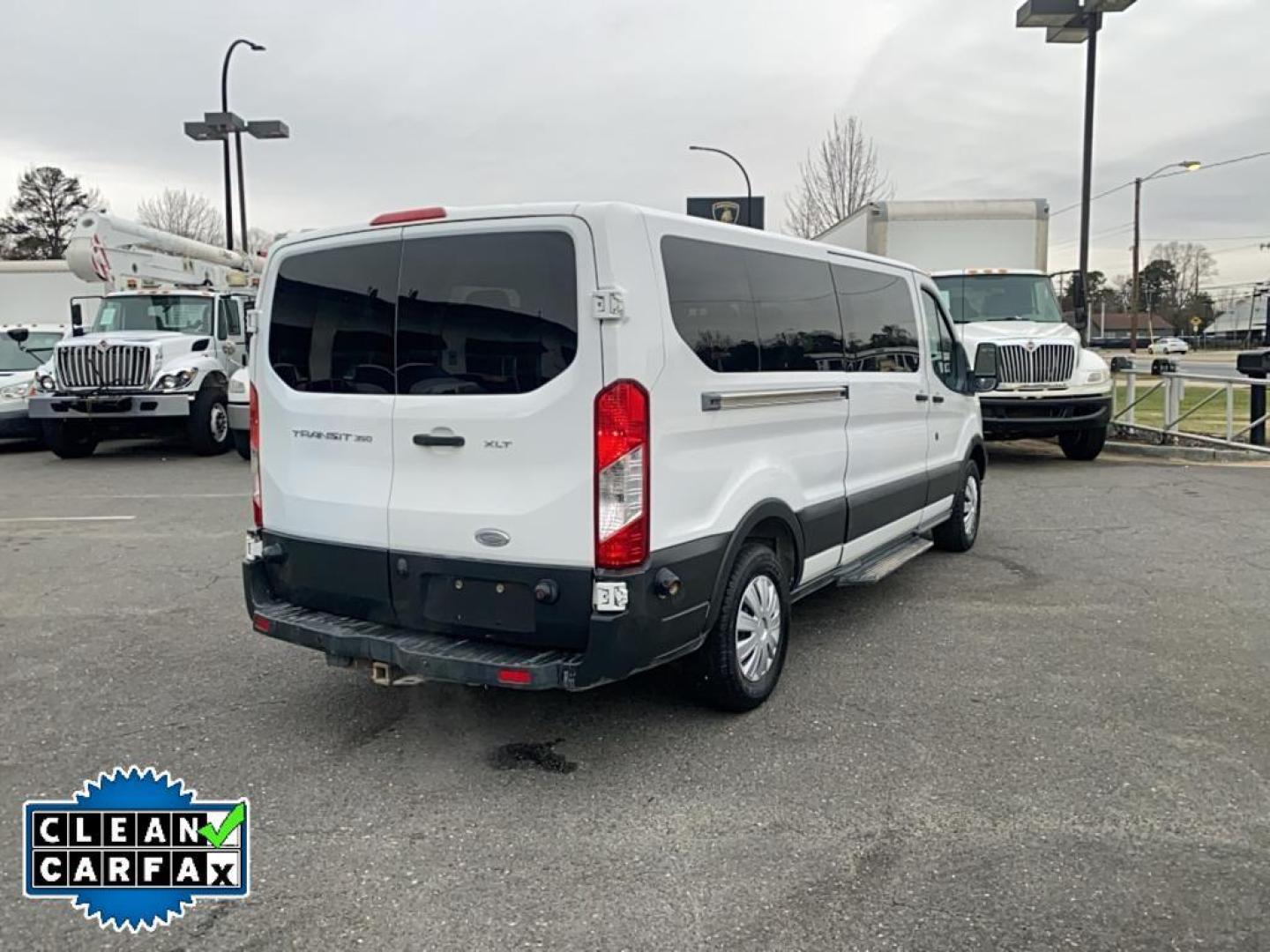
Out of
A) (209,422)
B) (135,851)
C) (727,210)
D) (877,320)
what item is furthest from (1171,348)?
(135,851)

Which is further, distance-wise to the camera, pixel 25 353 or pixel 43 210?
pixel 43 210

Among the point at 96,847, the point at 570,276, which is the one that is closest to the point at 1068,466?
the point at 570,276

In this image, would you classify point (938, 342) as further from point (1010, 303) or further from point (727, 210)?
point (727, 210)

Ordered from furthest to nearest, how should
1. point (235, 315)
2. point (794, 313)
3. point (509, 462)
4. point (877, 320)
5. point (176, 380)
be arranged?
point (235, 315) → point (176, 380) → point (877, 320) → point (794, 313) → point (509, 462)

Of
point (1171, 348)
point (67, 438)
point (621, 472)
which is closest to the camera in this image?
point (621, 472)

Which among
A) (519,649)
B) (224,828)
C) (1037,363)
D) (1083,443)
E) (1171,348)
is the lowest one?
(224,828)

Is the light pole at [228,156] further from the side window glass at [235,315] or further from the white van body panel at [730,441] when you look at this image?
the white van body panel at [730,441]

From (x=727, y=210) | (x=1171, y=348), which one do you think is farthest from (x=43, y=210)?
(x=1171, y=348)

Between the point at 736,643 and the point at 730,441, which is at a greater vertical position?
the point at 730,441

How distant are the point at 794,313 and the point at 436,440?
6.23 ft

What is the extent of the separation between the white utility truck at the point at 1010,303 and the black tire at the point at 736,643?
8.10m

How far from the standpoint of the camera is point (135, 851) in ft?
10.8

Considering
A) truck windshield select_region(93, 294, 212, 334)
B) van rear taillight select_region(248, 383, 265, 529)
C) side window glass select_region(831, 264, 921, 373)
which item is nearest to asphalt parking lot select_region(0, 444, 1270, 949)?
van rear taillight select_region(248, 383, 265, 529)

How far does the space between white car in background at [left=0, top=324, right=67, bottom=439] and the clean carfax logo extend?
12.9m
